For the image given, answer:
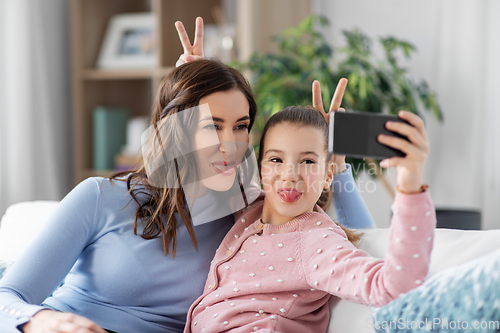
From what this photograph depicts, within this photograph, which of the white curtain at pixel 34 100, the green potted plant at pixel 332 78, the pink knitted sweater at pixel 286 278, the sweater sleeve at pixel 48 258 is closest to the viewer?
the pink knitted sweater at pixel 286 278

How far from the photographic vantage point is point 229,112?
3.06ft

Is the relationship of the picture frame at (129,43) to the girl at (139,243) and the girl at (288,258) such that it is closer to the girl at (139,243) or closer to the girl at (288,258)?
the girl at (139,243)

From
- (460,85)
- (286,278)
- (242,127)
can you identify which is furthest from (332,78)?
(286,278)

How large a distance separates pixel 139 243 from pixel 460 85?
63.4 inches

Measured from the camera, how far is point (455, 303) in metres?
0.65

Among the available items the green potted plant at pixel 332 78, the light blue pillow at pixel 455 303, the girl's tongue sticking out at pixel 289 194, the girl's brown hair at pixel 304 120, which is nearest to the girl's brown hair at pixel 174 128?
the girl's brown hair at pixel 304 120

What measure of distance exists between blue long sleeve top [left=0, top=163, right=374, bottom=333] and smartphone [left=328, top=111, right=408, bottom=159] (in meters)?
0.47

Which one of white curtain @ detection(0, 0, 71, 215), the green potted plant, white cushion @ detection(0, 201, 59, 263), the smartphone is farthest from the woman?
white curtain @ detection(0, 0, 71, 215)

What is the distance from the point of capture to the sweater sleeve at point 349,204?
101 cm

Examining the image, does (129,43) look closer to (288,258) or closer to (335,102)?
(335,102)

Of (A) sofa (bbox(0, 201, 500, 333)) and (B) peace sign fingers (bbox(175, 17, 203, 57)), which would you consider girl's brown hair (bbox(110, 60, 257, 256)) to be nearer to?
(B) peace sign fingers (bbox(175, 17, 203, 57))

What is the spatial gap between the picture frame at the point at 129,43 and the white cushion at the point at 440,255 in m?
1.86

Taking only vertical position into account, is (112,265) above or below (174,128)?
below

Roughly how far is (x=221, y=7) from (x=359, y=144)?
6.81 feet
